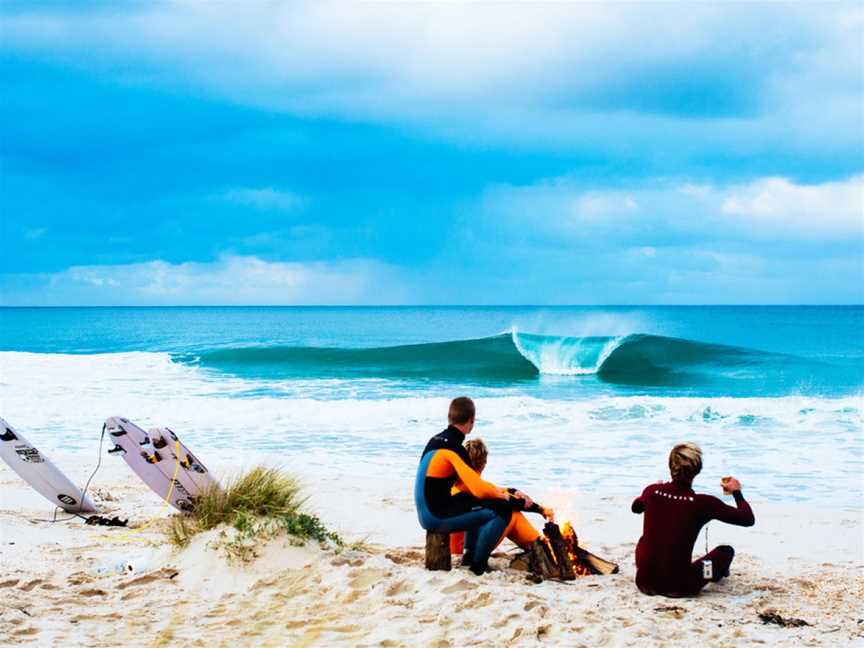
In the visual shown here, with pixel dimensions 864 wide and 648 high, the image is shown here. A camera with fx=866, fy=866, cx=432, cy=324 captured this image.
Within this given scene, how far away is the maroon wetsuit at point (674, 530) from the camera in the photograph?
5398 millimetres

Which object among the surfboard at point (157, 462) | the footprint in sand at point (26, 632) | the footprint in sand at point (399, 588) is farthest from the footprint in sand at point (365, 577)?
the surfboard at point (157, 462)

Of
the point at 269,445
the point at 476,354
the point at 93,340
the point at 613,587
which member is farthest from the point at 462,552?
the point at 93,340

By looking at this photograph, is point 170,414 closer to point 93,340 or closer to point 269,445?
point 269,445

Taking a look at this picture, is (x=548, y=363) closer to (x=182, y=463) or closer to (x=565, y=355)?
(x=565, y=355)

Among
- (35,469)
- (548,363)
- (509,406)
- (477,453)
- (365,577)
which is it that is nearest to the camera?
(365,577)

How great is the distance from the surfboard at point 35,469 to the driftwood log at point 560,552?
461cm

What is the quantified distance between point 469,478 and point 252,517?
62.3 inches

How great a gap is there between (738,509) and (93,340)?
5800 centimetres

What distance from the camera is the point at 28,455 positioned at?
7957mm

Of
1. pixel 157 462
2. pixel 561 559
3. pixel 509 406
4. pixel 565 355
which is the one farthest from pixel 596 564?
pixel 565 355

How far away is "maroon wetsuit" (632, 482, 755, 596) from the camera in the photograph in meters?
5.40

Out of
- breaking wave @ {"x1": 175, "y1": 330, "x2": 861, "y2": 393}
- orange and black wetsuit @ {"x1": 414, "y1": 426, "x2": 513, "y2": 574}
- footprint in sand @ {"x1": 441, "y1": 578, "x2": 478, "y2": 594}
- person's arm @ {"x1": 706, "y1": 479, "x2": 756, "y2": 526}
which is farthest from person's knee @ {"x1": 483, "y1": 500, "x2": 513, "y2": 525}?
breaking wave @ {"x1": 175, "y1": 330, "x2": 861, "y2": 393}

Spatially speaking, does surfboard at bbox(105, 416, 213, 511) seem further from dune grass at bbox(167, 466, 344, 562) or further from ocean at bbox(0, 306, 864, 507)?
ocean at bbox(0, 306, 864, 507)

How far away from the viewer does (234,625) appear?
4.89 metres
